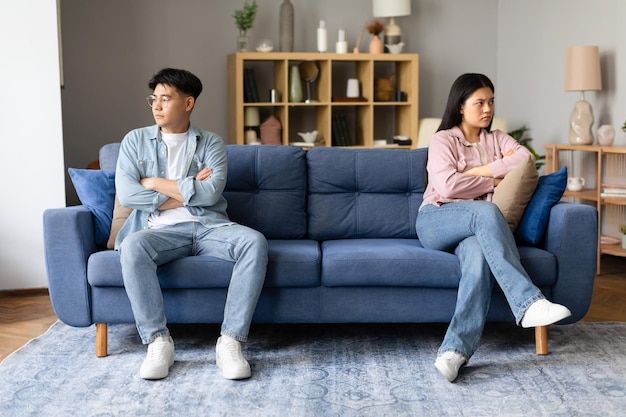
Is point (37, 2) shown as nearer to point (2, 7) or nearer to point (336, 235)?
point (2, 7)

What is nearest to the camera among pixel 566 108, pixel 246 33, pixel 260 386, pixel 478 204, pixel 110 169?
pixel 260 386

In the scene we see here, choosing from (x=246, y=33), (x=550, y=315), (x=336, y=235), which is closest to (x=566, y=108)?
(x=246, y=33)

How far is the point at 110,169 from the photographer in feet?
12.4

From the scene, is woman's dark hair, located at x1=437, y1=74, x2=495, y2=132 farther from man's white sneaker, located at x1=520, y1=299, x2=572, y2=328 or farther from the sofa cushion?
man's white sneaker, located at x1=520, y1=299, x2=572, y2=328

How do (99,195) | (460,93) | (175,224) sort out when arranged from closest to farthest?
(175,224), (99,195), (460,93)

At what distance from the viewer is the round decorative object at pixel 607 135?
5.18 m

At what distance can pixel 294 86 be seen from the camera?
6.29 metres

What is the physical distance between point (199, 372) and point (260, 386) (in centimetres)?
28

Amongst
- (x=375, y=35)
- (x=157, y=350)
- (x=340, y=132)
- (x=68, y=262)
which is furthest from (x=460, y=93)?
(x=375, y=35)

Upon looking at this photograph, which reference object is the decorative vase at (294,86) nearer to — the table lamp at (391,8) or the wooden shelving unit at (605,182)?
the table lamp at (391,8)

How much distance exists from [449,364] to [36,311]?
2160mm

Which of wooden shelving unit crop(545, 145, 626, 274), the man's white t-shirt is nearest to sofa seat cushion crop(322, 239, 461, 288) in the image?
the man's white t-shirt

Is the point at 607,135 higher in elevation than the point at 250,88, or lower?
lower

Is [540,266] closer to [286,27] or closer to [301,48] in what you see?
[286,27]
